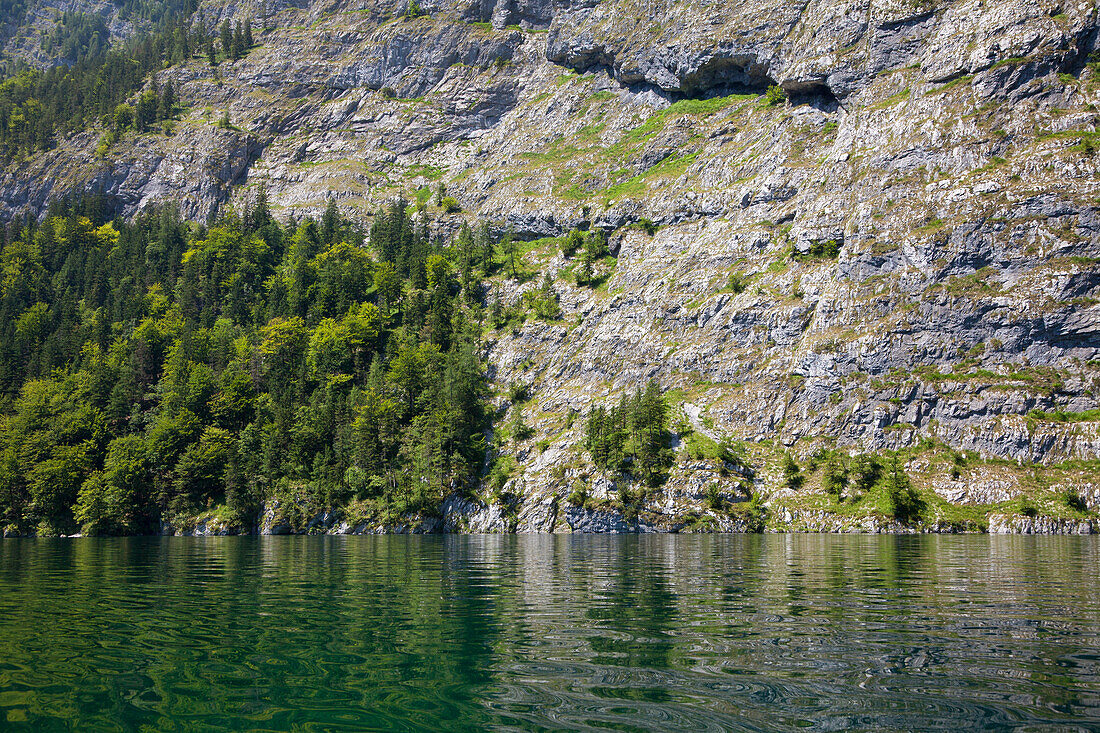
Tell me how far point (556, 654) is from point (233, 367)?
425 ft

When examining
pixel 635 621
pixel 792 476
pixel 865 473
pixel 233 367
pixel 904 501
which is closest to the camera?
pixel 635 621

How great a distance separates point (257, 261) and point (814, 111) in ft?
457

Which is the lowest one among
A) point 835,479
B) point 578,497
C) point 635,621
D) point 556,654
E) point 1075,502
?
point 578,497

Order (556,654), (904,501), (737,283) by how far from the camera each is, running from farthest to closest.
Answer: (737,283), (904,501), (556,654)

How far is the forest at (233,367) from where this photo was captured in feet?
331

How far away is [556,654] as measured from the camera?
13500mm

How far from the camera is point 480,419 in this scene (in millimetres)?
114375

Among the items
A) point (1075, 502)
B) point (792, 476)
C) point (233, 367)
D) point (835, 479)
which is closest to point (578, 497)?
point (792, 476)

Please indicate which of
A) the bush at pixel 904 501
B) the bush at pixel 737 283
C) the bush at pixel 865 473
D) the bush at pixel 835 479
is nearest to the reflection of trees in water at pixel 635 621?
the bush at pixel 904 501

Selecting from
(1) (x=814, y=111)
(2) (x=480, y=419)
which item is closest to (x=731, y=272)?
(1) (x=814, y=111)

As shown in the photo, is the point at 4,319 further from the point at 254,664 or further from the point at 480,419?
the point at 254,664

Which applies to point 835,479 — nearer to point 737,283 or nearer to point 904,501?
point 904,501

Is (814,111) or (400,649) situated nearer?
(400,649)

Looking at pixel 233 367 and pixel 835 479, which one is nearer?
pixel 835 479
